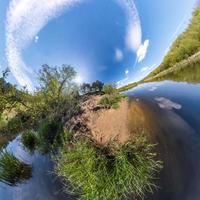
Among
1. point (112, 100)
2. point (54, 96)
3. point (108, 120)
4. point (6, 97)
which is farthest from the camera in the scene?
point (6, 97)

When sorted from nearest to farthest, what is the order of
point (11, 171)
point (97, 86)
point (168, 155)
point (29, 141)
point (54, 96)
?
point (168, 155) < point (97, 86) < point (11, 171) < point (29, 141) < point (54, 96)

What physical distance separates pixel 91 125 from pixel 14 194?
1.97 metres

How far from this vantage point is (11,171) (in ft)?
19.2

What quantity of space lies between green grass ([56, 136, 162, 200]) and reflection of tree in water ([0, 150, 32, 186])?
5.02 feet

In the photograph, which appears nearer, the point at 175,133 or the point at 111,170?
the point at 111,170

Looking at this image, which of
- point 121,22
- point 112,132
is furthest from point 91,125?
point 121,22

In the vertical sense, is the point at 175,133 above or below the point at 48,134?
below

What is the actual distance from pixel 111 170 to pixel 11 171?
241 cm

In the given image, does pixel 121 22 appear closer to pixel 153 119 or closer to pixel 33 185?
pixel 153 119

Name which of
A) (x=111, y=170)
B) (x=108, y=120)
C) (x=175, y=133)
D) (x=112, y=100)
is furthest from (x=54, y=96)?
(x=111, y=170)

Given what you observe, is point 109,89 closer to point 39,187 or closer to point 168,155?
point 168,155

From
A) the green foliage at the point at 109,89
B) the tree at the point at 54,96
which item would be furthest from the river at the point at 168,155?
the tree at the point at 54,96

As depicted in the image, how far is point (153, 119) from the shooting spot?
636 centimetres

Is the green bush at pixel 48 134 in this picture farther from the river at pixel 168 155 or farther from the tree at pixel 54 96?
the tree at pixel 54 96
